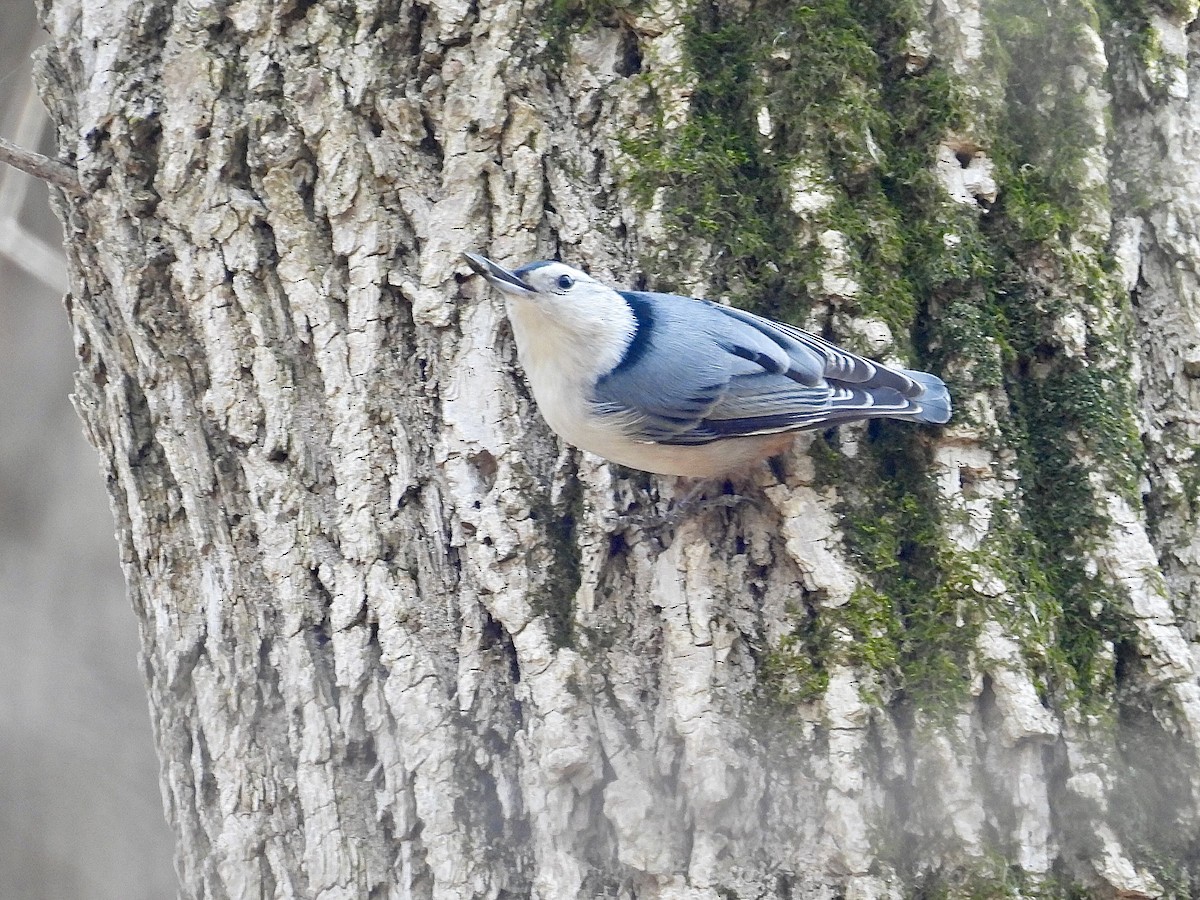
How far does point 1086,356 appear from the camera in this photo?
167 centimetres

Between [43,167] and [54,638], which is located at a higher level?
[43,167]

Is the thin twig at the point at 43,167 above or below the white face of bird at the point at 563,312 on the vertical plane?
above

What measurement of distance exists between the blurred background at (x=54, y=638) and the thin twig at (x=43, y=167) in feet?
4.54

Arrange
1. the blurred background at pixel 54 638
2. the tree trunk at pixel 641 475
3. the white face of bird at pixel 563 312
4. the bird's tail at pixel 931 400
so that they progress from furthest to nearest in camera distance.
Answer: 1. the blurred background at pixel 54 638
2. the white face of bird at pixel 563 312
3. the bird's tail at pixel 931 400
4. the tree trunk at pixel 641 475

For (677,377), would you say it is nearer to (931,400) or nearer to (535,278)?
(535,278)

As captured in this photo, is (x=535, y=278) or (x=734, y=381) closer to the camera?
(x=535, y=278)

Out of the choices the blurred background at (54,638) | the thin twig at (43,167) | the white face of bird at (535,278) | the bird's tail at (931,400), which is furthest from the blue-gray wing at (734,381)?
the blurred background at (54,638)

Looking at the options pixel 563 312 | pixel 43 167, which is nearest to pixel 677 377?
pixel 563 312

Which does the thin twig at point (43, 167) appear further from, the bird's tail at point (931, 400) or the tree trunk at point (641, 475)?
the bird's tail at point (931, 400)

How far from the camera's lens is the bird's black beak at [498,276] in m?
1.70

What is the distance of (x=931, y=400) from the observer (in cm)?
166

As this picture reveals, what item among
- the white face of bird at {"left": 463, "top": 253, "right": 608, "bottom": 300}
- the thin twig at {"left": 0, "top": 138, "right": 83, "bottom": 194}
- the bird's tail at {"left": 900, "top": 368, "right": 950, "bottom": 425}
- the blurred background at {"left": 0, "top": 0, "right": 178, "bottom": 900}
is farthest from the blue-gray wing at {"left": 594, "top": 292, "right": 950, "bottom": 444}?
the blurred background at {"left": 0, "top": 0, "right": 178, "bottom": 900}

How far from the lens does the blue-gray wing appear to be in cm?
168

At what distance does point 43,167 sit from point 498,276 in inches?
37.5
